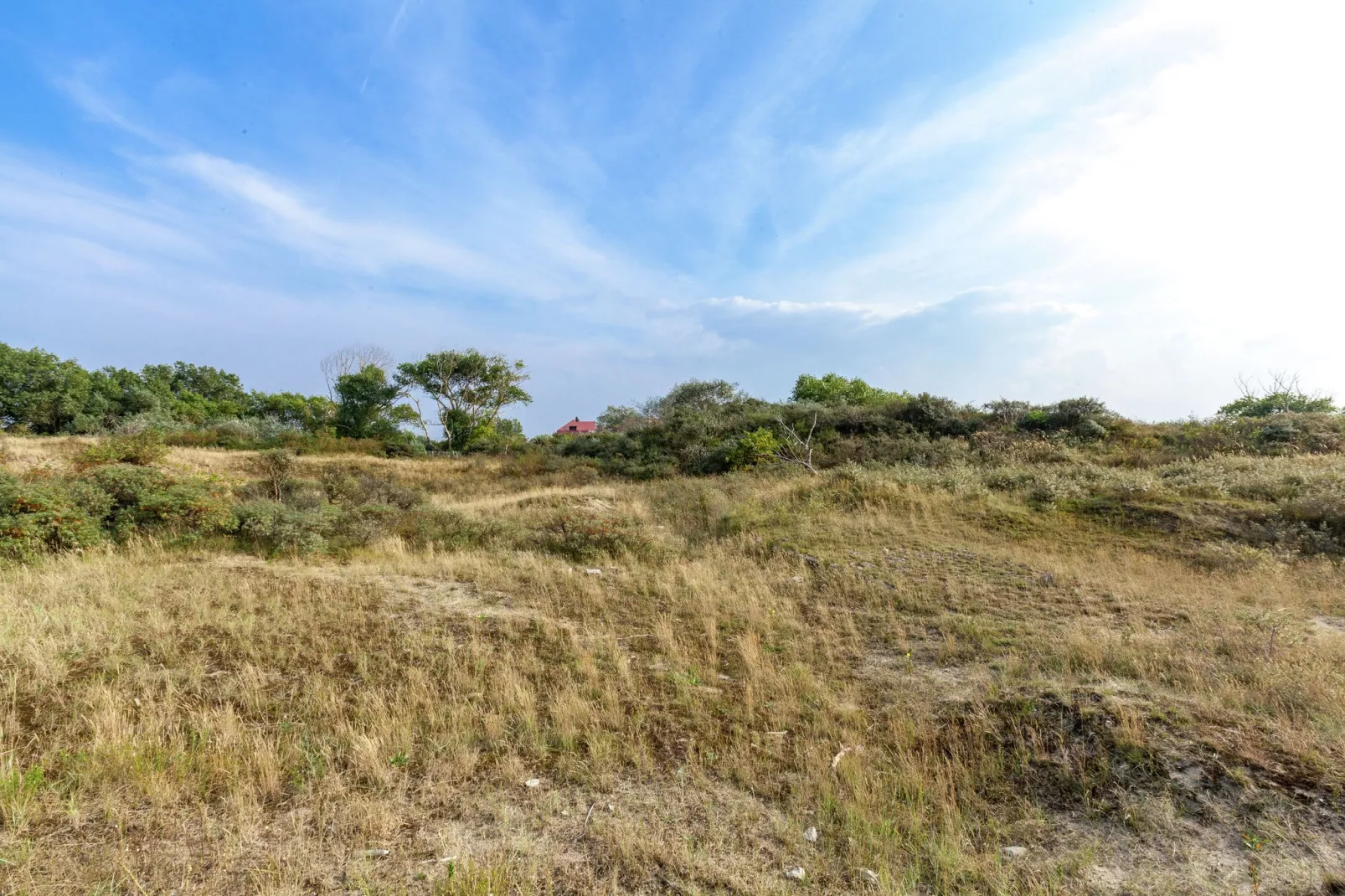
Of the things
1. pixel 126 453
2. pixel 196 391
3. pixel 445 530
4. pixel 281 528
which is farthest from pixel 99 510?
pixel 196 391

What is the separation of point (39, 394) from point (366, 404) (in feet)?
58.5

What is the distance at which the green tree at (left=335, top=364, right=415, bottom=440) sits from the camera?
38.4m

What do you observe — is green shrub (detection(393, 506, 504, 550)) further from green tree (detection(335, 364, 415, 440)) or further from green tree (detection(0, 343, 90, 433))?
green tree (detection(0, 343, 90, 433))

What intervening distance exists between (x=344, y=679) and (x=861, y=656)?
204 inches

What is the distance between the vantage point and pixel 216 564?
8.42m

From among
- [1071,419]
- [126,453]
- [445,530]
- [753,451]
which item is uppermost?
[1071,419]

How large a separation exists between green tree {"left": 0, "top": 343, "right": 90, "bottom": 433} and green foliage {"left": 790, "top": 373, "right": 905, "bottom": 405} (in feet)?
156

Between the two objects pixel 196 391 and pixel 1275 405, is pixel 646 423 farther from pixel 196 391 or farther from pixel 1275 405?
pixel 196 391

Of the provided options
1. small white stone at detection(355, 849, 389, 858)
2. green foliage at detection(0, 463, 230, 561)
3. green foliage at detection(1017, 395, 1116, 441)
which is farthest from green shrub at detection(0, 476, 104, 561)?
green foliage at detection(1017, 395, 1116, 441)

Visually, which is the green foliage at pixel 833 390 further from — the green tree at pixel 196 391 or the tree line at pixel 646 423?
the green tree at pixel 196 391

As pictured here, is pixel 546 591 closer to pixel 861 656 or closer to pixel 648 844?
pixel 861 656

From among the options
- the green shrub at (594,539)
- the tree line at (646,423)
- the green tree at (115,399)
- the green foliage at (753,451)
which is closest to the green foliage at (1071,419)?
the tree line at (646,423)

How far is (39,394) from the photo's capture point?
32.8 m

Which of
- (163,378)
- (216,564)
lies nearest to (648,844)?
(216,564)
